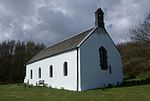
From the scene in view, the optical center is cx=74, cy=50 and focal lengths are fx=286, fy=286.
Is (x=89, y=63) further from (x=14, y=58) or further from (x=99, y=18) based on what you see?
(x=14, y=58)

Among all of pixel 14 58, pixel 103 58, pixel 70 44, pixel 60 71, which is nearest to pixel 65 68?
pixel 60 71

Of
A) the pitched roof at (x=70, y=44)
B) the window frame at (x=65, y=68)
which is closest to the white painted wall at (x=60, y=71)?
the window frame at (x=65, y=68)

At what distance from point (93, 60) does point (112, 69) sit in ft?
12.1

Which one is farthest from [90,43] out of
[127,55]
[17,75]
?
[17,75]

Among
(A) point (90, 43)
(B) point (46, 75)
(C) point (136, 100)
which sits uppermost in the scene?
(A) point (90, 43)

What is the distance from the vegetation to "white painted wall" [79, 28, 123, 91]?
39608 mm

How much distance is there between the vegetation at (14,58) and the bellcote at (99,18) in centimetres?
3980

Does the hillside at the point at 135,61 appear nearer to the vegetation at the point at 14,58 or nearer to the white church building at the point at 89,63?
the white church building at the point at 89,63

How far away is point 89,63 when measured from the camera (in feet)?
113

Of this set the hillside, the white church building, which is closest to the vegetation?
the hillside

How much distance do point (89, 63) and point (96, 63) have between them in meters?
1.07

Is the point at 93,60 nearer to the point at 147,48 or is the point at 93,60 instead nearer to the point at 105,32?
the point at 105,32

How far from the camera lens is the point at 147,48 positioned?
48031mm

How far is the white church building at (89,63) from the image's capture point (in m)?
34.0
